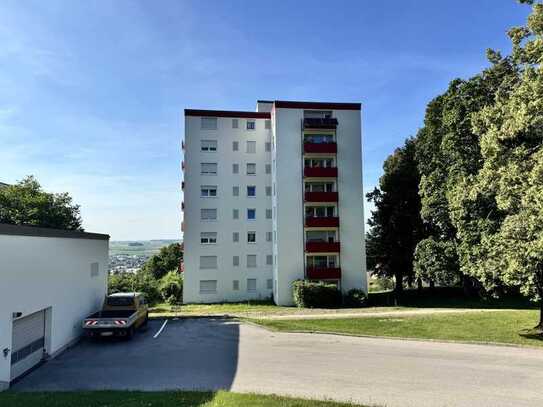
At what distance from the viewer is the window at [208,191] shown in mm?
37656

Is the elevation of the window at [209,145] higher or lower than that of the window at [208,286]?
higher

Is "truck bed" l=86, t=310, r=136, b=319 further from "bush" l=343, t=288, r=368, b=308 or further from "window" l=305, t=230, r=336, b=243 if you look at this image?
"window" l=305, t=230, r=336, b=243

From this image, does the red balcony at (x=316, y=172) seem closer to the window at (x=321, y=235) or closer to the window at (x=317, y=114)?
the window at (x=317, y=114)

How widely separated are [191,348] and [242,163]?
81.9 ft

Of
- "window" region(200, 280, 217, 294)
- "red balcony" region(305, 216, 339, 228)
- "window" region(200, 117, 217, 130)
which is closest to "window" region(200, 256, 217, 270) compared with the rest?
"window" region(200, 280, 217, 294)

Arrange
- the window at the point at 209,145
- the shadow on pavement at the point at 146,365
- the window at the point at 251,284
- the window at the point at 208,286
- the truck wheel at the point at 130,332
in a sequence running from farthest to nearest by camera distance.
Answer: the window at the point at 209,145
the window at the point at 251,284
the window at the point at 208,286
the truck wheel at the point at 130,332
the shadow on pavement at the point at 146,365

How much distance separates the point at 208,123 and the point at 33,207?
2040cm

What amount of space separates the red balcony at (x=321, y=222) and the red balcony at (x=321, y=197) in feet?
5.44

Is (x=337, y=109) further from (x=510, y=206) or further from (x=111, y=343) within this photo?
(x=111, y=343)

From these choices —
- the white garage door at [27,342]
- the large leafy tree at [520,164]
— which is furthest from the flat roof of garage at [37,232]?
the large leafy tree at [520,164]

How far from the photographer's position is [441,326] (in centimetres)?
2006

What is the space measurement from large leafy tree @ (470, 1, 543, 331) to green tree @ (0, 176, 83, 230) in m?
40.0

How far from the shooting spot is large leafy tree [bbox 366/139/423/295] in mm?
36781

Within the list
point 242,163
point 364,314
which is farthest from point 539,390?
point 242,163
